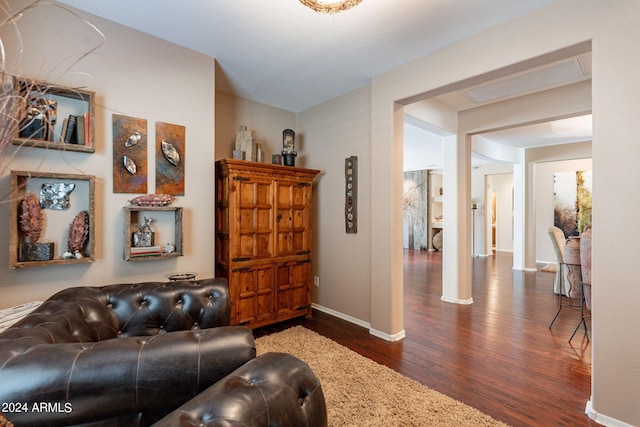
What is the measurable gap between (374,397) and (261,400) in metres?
1.50

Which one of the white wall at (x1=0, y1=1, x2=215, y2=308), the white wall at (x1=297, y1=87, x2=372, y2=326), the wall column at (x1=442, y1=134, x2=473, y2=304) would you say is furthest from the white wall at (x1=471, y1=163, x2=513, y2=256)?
the white wall at (x1=0, y1=1, x2=215, y2=308)

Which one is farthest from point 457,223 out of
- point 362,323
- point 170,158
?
point 170,158

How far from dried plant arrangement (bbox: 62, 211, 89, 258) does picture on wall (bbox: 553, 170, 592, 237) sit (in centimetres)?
889

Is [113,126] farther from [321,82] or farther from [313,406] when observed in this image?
[313,406]

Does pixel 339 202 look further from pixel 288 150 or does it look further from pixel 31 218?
pixel 31 218

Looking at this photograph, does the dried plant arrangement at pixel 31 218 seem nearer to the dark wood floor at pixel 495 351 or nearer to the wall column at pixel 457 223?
the dark wood floor at pixel 495 351

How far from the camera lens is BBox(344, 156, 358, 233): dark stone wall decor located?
359 cm

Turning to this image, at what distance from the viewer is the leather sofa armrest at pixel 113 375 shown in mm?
911

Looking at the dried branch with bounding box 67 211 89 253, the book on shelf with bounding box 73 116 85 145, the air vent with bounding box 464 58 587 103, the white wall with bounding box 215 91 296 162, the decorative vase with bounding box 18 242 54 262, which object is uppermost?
the air vent with bounding box 464 58 587 103

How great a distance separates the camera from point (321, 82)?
339 centimetres

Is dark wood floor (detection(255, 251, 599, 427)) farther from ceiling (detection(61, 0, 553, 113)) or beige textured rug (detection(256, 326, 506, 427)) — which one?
ceiling (detection(61, 0, 553, 113))

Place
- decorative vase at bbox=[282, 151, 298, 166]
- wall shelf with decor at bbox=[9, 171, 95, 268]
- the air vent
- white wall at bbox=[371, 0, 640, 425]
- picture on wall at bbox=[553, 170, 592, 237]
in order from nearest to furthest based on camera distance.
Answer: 1. white wall at bbox=[371, 0, 640, 425]
2. wall shelf with decor at bbox=[9, 171, 95, 268]
3. the air vent
4. decorative vase at bbox=[282, 151, 298, 166]
5. picture on wall at bbox=[553, 170, 592, 237]

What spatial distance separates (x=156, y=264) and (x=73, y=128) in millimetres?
1222

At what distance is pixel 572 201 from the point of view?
6863 mm
